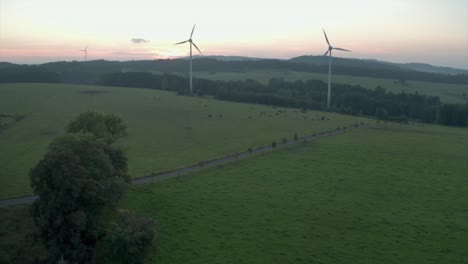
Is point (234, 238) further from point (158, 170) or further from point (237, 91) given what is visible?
point (237, 91)

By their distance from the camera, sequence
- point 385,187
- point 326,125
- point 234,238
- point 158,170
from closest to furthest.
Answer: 1. point 234,238
2. point 385,187
3. point 158,170
4. point 326,125

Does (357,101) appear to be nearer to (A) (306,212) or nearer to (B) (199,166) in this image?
(B) (199,166)

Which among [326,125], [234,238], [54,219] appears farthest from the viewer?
[326,125]

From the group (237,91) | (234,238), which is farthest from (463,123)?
(234,238)

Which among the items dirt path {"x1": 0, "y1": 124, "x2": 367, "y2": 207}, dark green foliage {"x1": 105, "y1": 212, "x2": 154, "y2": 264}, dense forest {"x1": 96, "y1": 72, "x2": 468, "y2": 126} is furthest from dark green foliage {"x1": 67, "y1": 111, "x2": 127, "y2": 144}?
dense forest {"x1": 96, "y1": 72, "x2": 468, "y2": 126}

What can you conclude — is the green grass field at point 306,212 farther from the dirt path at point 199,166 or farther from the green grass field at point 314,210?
the dirt path at point 199,166

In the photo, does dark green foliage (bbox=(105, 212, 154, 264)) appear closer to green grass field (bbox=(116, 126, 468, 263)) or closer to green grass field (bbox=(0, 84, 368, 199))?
green grass field (bbox=(116, 126, 468, 263))
